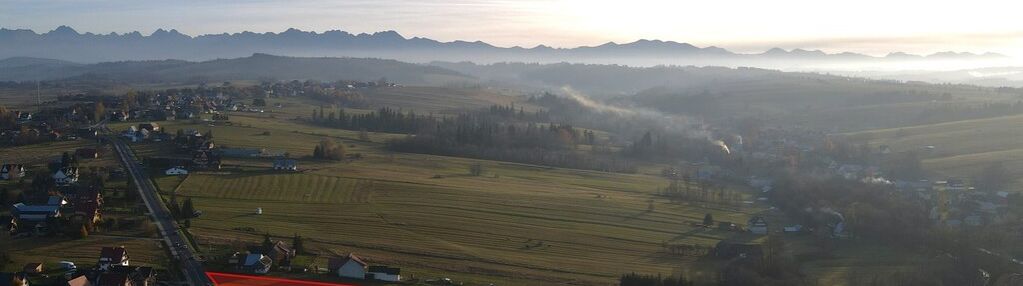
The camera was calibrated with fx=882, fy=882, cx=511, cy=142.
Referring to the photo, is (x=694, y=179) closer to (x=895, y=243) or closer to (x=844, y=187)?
(x=844, y=187)

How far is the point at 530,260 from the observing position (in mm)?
26953

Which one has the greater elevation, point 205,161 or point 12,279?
point 205,161

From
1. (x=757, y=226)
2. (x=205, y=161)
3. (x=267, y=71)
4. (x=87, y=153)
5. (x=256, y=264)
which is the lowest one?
(x=757, y=226)

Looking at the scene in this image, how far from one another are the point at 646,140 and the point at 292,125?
24.1 meters

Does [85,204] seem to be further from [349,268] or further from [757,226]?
[757,226]

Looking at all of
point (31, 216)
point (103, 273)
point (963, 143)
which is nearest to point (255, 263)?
point (103, 273)

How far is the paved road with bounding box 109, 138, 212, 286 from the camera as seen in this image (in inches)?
907

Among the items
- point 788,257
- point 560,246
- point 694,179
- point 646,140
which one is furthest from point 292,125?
point 788,257

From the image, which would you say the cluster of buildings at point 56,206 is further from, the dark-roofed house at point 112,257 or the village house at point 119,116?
the village house at point 119,116

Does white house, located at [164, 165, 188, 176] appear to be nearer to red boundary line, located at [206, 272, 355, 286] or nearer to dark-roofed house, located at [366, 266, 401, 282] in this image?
red boundary line, located at [206, 272, 355, 286]

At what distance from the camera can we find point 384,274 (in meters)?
24.0

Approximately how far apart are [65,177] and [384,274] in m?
18.3

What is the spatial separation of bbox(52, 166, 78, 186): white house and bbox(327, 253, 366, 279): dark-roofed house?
16466 millimetres

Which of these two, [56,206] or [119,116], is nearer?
[56,206]
